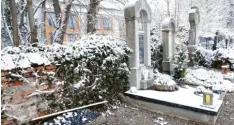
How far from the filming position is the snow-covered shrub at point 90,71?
4.16 metres

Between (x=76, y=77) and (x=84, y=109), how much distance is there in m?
0.72

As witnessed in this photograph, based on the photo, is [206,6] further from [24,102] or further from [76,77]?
[24,102]

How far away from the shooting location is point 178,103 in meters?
4.39

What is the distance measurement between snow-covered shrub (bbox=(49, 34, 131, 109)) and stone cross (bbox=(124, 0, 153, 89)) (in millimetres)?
476

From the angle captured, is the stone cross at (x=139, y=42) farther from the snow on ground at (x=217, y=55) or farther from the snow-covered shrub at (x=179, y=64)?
the snow on ground at (x=217, y=55)

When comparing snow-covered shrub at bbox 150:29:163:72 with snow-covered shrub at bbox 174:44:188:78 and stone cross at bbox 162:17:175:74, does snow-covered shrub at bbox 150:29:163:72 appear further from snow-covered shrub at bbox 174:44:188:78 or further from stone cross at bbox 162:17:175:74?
snow-covered shrub at bbox 174:44:188:78

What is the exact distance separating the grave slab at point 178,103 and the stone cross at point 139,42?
49cm

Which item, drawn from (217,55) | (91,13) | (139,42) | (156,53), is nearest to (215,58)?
(217,55)

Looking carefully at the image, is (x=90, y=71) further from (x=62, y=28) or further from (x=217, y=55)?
(x=217, y=55)

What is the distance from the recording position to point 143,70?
6008 mm

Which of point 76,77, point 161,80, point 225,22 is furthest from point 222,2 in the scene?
point 76,77

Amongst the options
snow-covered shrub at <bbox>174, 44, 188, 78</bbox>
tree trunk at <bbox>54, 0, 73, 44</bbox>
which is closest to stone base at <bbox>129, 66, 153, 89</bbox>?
snow-covered shrub at <bbox>174, 44, 188, 78</bbox>

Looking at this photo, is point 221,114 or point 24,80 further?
point 221,114

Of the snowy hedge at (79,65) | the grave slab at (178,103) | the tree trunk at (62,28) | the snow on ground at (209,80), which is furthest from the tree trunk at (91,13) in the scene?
the snow on ground at (209,80)
